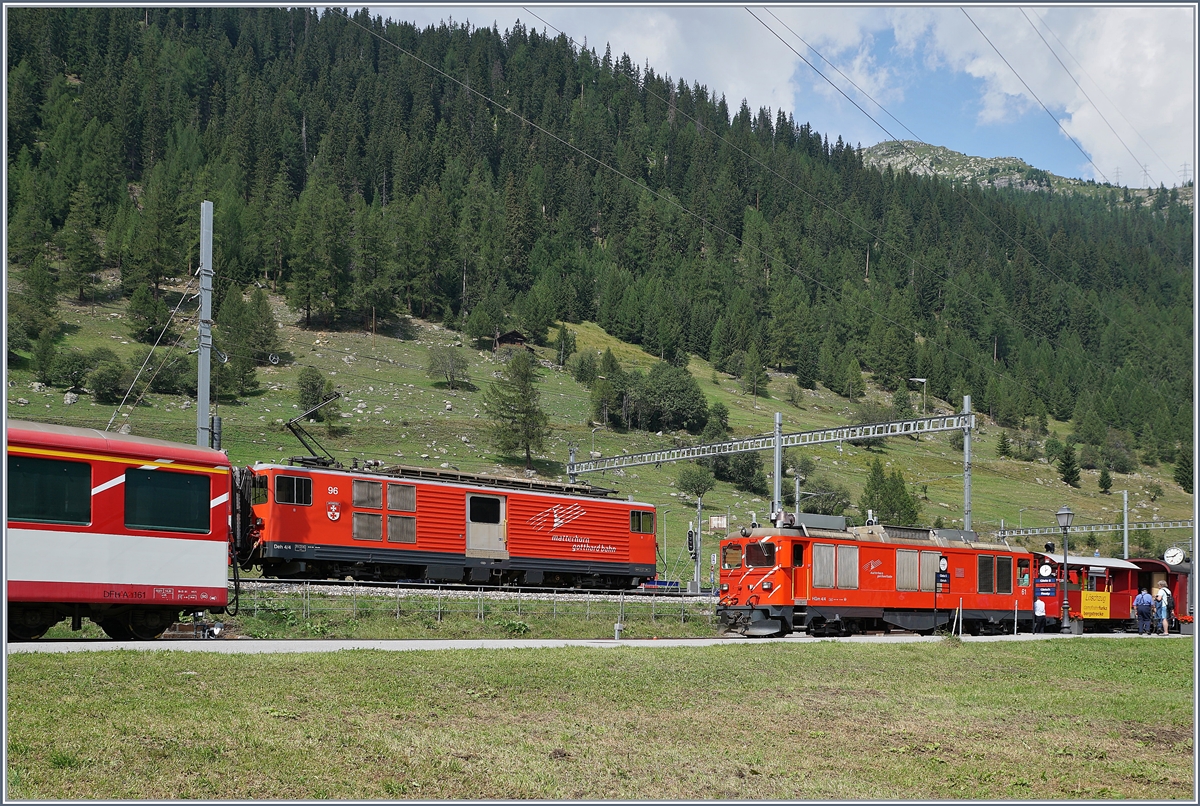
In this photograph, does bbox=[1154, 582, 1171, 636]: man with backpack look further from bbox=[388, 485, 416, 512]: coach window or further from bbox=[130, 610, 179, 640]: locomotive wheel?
bbox=[130, 610, 179, 640]: locomotive wheel

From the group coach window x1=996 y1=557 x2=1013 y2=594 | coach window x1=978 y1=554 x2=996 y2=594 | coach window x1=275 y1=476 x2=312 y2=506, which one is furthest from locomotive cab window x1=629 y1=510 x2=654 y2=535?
coach window x1=275 y1=476 x2=312 y2=506

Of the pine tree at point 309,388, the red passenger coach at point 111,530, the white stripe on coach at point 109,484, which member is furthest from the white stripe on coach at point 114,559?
the pine tree at point 309,388

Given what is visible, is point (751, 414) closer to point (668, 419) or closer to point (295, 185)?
point (668, 419)

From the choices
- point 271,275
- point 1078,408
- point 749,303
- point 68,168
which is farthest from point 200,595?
point 1078,408

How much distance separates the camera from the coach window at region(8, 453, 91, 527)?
606 inches

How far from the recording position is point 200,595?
1778cm

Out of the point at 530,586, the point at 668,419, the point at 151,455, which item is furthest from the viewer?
the point at 668,419

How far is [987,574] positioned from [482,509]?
16.8 m

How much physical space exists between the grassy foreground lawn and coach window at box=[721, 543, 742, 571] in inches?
489

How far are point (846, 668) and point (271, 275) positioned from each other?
130994 mm

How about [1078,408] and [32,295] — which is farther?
[1078,408]

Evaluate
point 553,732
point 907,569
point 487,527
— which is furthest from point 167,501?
point 907,569

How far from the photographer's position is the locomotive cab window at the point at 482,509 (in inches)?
1289

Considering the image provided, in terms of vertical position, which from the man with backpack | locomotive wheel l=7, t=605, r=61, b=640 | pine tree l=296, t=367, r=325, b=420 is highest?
pine tree l=296, t=367, r=325, b=420
